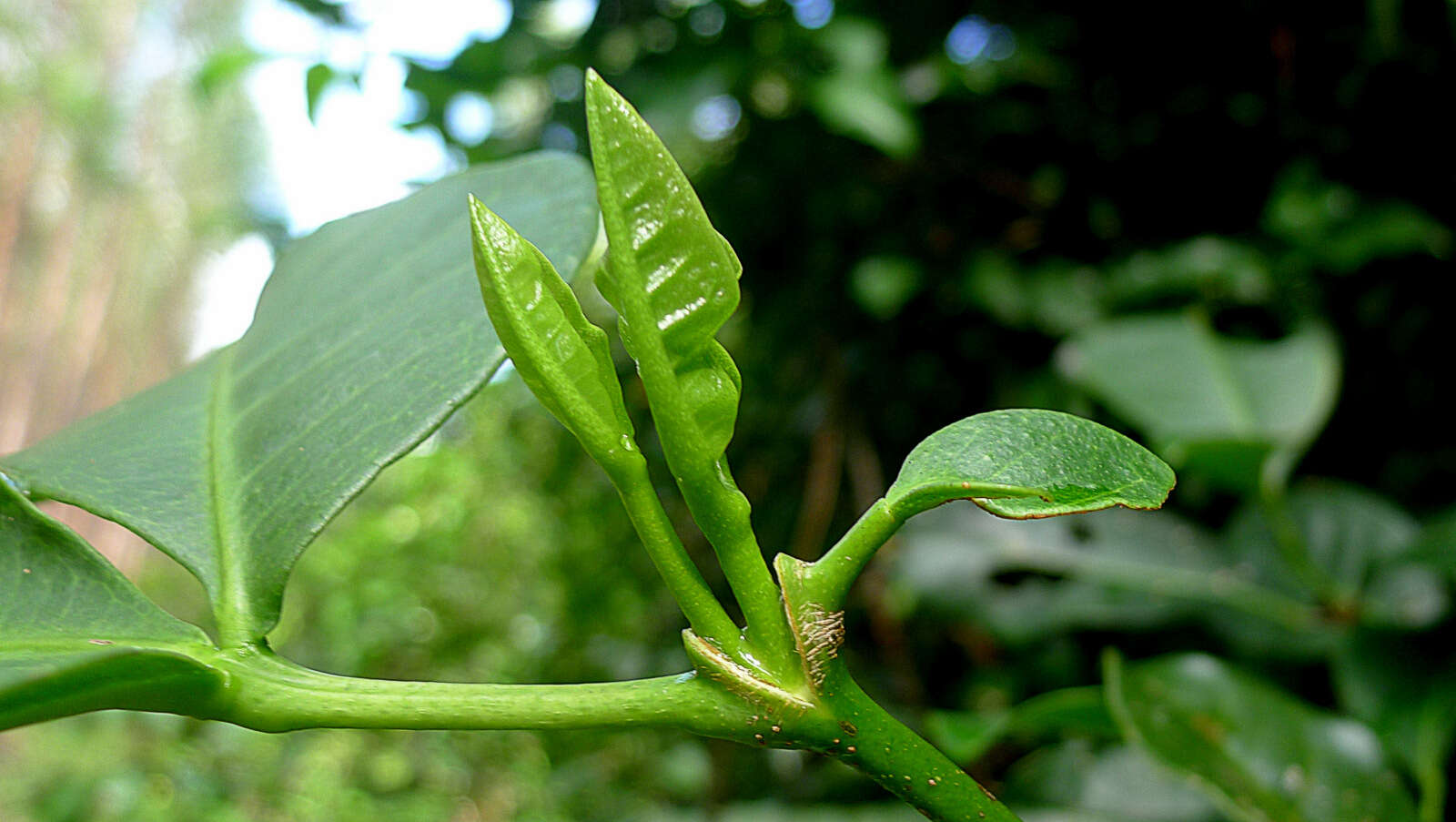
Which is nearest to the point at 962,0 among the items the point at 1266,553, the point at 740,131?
the point at 740,131

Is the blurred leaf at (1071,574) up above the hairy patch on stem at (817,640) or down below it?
below

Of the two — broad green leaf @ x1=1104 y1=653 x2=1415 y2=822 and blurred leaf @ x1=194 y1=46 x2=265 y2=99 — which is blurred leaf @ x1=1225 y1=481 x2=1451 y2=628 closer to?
broad green leaf @ x1=1104 y1=653 x2=1415 y2=822

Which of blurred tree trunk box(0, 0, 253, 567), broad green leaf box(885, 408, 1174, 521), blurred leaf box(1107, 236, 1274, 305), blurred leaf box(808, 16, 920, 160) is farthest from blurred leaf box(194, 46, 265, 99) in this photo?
blurred tree trunk box(0, 0, 253, 567)

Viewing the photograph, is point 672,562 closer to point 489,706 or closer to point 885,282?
point 489,706

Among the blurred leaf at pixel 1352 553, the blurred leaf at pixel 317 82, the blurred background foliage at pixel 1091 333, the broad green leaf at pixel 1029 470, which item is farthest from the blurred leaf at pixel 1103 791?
the blurred leaf at pixel 317 82

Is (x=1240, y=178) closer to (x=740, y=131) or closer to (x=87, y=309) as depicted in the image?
(x=740, y=131)

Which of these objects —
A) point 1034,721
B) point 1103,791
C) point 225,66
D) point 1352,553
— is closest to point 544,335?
point 1034,721

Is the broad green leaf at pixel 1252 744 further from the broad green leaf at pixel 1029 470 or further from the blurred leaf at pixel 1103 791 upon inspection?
the broad green leaf at pixel 1029 470
